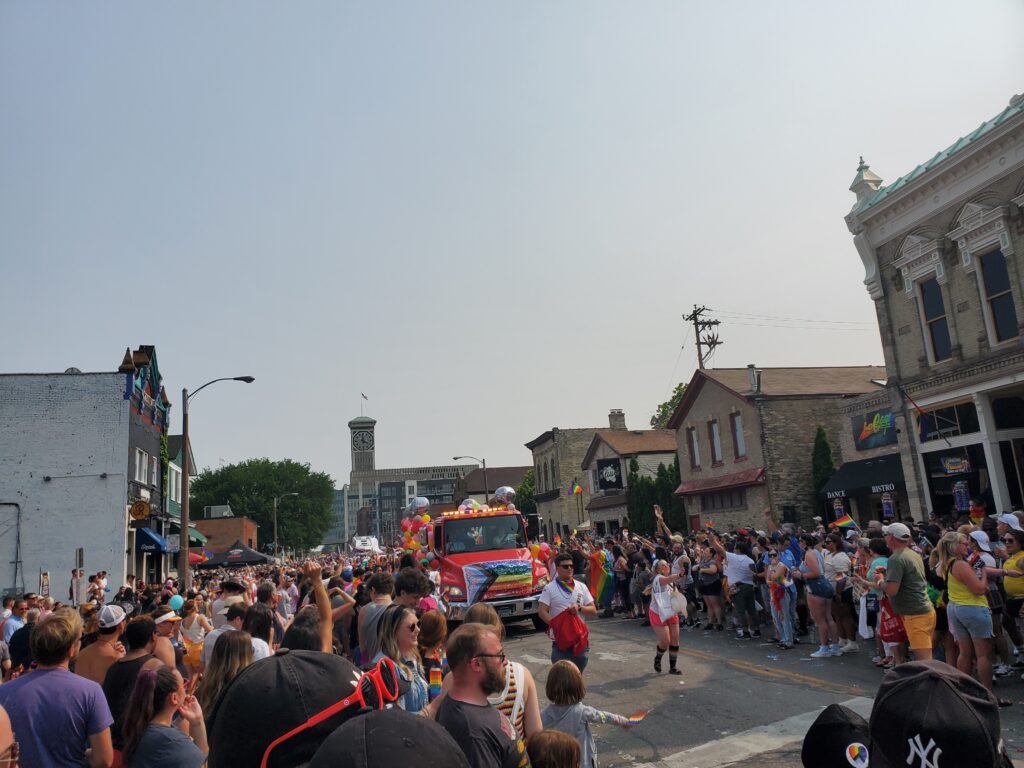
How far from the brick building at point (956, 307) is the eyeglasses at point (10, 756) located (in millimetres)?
20379

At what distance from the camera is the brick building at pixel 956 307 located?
18172mm

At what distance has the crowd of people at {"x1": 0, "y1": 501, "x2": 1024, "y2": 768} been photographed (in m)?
2.26

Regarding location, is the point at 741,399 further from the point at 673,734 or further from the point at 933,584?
the point at 673,734

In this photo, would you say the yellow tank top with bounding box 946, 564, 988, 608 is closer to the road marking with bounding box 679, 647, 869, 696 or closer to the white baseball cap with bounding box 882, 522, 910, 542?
the white baseball cap with bounding box 882, 522, 910, 542

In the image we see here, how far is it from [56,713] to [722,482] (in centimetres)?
2944

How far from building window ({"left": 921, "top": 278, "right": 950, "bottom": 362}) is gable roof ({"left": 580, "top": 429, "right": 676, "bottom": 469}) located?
25.2 meters

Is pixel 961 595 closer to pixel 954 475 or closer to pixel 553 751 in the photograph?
pixel 553 751

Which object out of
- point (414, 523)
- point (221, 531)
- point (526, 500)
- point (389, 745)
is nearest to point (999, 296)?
point (414, 523)

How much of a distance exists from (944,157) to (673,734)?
59.0 feet

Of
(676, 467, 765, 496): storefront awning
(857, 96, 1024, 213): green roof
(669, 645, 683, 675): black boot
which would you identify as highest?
(857, 96, 1024, 213): green roof

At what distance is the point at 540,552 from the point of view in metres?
18.4

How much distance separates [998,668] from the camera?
9297mm

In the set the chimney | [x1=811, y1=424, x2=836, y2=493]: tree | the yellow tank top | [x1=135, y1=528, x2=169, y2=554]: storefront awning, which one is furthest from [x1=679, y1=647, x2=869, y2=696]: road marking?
[x1=135, y1=528, x2=169, y2=554]: storefront awning

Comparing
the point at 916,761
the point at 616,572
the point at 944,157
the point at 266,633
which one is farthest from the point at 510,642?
the point at 944,157
